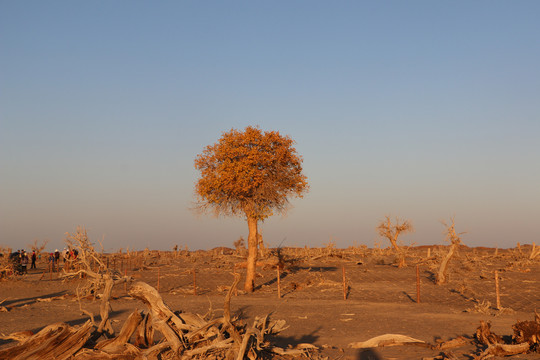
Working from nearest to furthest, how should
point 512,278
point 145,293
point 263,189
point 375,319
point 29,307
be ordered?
point 145,293
point 375,319
point 29,307
point 263,189
point 512,278

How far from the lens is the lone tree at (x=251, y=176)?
904 inches

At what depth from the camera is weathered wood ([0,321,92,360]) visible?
8312 mm

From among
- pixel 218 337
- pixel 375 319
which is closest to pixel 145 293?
pixel 218 337

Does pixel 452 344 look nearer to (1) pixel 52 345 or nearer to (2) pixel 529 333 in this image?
(2) pixel 529 333

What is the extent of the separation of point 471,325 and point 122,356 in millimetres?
10377

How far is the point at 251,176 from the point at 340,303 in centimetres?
702

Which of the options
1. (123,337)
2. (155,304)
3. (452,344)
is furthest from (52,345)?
(452,344)

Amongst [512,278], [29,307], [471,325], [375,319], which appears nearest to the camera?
[471,325]

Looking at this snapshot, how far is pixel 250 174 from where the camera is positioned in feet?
74.7

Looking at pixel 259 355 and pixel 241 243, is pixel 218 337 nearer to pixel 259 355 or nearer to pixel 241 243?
pixel 259 355

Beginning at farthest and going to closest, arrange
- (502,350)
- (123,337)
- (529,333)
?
(529,333) < (502,350) < (123,337)

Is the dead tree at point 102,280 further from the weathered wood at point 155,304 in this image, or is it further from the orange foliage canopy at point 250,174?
the orange foliage canopy at point 250,174

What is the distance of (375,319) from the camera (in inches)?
627

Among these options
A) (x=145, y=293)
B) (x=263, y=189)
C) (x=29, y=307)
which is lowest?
(x=29, y=307)
